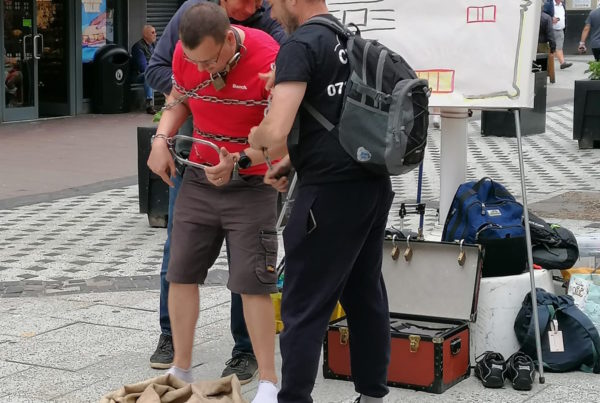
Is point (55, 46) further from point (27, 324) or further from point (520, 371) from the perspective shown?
point (520, 371)

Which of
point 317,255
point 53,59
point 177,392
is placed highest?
point 53,59

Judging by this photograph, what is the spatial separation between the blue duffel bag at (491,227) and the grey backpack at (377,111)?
1.43 metres

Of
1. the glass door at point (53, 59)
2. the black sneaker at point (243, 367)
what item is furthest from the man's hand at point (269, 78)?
the glass door at point (53, 59)

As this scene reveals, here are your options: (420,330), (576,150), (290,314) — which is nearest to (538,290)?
(420,330)

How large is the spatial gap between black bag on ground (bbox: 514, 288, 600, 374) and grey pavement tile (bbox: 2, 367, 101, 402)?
6.28 ft

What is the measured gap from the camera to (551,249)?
5.62 meters

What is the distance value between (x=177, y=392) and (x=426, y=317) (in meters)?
1.38

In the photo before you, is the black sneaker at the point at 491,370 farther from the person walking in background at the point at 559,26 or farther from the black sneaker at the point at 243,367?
the person walking in background at the point at 559,26

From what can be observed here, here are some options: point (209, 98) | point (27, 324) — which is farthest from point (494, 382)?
point (27, 324)

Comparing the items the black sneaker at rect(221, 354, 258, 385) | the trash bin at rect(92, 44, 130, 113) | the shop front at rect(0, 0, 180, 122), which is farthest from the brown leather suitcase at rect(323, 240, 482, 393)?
the trash bin at rect(92, 44, 130, 113)

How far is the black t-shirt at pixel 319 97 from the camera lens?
3836 millimetres

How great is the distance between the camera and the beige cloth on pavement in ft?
14.5

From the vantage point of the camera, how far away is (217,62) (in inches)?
176

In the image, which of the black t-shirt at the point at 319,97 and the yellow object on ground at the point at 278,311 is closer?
the black t-shirt at the point at 319,97
